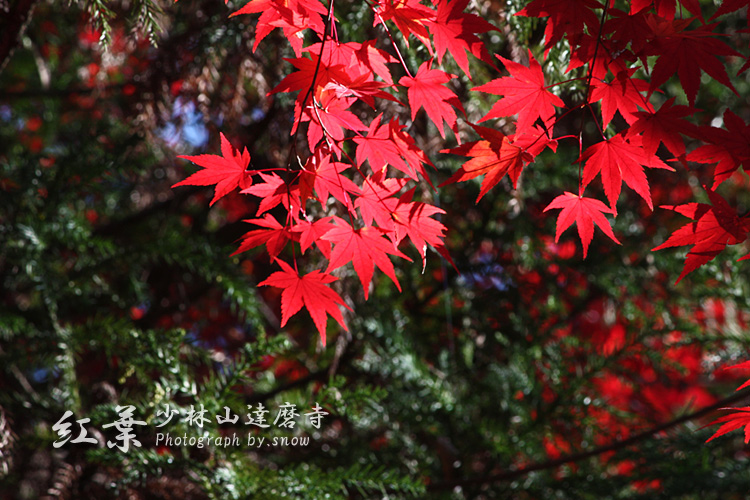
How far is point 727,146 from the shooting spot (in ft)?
2.40

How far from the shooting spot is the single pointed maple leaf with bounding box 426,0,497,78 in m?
0.79

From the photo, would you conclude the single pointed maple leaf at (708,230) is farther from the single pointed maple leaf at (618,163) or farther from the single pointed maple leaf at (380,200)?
the single pointed maple leaf at (380,200)

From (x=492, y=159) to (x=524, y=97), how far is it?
4.1 inches

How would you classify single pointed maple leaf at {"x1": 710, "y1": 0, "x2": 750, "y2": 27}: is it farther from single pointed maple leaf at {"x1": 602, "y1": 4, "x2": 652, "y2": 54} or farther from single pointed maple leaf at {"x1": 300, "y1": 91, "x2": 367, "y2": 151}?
single pointed maple leaf at {"x1": 300, "y1": 91, "x2": 367, "y2": 151}

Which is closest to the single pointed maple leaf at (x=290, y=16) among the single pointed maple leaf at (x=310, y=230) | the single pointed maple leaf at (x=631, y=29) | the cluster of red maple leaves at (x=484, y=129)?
the cluster of red maple leaves at (x=484, y=129)

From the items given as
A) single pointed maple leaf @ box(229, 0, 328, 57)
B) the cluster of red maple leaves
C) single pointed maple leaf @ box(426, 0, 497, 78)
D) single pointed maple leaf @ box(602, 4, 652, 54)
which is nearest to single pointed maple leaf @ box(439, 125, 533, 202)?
the cluster of red maple leaves

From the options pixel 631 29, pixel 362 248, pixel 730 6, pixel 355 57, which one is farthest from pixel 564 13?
pixel 362 248

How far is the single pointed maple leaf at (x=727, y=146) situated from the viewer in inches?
28.2

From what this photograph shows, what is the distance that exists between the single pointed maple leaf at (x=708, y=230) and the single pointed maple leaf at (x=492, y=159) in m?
0.22

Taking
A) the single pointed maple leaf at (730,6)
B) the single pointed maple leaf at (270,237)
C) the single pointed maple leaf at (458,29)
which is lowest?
the single pointed maple leaf at (270,237)

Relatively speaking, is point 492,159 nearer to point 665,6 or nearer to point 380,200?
point 380,200

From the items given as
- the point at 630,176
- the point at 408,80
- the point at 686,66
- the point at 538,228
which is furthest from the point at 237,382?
the point at 538,228

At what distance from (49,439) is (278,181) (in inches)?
41.8

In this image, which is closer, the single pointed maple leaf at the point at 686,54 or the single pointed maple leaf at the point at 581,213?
the single pointed maple leaf at the point at 686,54
